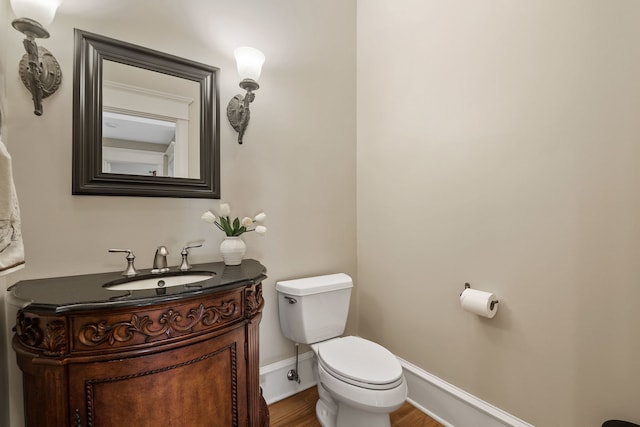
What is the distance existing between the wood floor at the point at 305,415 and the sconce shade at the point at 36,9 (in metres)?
2.15

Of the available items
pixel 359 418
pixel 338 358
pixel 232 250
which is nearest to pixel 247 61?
pixel 232 250

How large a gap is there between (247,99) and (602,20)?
1561 mm

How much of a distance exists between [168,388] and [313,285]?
0.91 meters

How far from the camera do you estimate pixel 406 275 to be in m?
1.85

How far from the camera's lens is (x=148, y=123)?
A: 141 cm

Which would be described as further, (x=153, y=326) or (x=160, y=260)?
(x=160, y=260)

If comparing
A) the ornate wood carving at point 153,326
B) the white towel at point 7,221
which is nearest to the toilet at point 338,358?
the ornate wood carving at point 153,326

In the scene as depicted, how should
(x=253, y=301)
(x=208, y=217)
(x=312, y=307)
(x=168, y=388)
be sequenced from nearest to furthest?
1. (x=168, y=388)
2. (x=253, y=301)
3. (x=208, y=217)
4. (x=312, y=307)

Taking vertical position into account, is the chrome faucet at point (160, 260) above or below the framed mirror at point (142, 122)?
below

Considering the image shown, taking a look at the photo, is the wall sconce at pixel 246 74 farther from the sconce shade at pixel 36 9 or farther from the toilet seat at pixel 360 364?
the toilet seat at pixel 360 364

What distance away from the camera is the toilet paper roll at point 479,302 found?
4.43ft

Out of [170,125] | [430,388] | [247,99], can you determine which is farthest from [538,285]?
[170,125]

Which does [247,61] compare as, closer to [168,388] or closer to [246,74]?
[246,74]

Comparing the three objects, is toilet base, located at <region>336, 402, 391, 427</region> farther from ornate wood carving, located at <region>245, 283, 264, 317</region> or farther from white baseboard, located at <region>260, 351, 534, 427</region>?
ornate wood carving, located at <region>245, 283, 264, 317</region>
